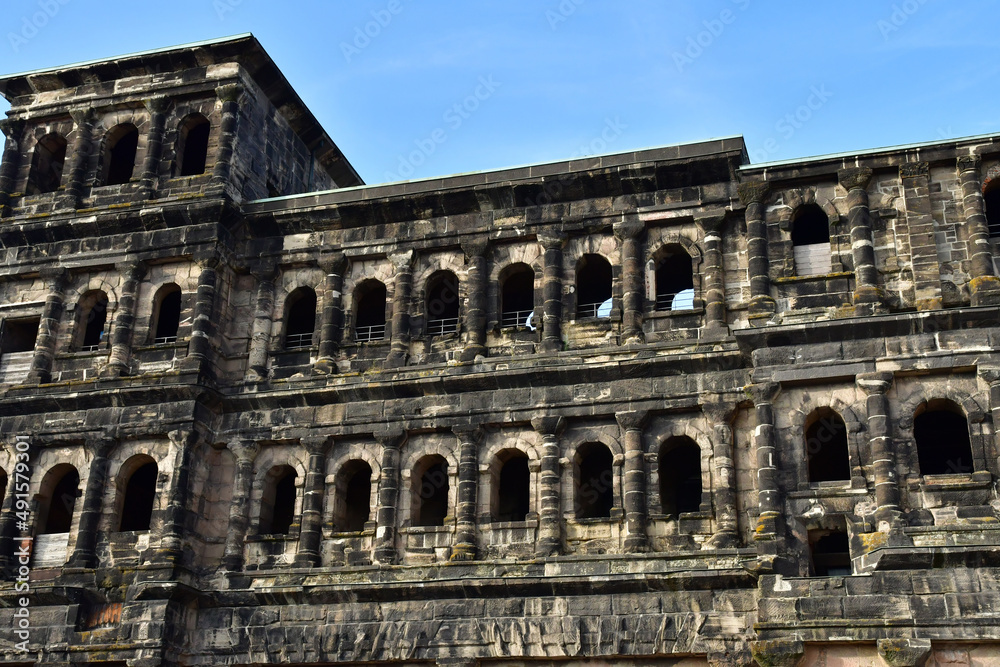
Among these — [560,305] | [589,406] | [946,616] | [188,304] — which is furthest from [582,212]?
[946,616]

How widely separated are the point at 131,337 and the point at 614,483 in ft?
40.3

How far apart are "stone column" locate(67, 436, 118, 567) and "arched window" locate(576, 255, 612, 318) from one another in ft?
36.9

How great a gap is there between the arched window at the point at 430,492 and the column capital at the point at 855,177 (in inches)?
417

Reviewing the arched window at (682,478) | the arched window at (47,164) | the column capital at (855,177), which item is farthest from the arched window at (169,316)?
the column capital at (855,177)

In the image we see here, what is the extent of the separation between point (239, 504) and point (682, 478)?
9.93 meters

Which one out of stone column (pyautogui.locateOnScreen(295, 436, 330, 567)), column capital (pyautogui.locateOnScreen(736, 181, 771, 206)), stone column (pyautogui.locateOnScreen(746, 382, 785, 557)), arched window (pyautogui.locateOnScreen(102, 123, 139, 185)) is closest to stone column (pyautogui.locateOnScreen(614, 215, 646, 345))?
column capital (pyautogui.locateOnScreen(736, 181, 771, 206))

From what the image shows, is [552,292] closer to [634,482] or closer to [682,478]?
[634,482]

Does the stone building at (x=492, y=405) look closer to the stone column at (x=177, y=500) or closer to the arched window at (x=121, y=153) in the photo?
the stone column at (x=177, y=500)

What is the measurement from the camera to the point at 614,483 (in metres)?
27.5

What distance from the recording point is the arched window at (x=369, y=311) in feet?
104

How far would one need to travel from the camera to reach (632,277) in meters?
29.2

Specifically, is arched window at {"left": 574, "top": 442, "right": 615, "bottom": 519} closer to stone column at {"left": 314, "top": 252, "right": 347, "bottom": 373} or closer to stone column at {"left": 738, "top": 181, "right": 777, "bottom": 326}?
stone column at {"left": 738, "top": 181, "right": 777, "bottom": 326}

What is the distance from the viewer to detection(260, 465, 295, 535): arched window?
2988 centimetres

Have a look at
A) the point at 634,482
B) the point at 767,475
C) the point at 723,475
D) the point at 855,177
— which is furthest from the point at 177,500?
the point at 855,177
